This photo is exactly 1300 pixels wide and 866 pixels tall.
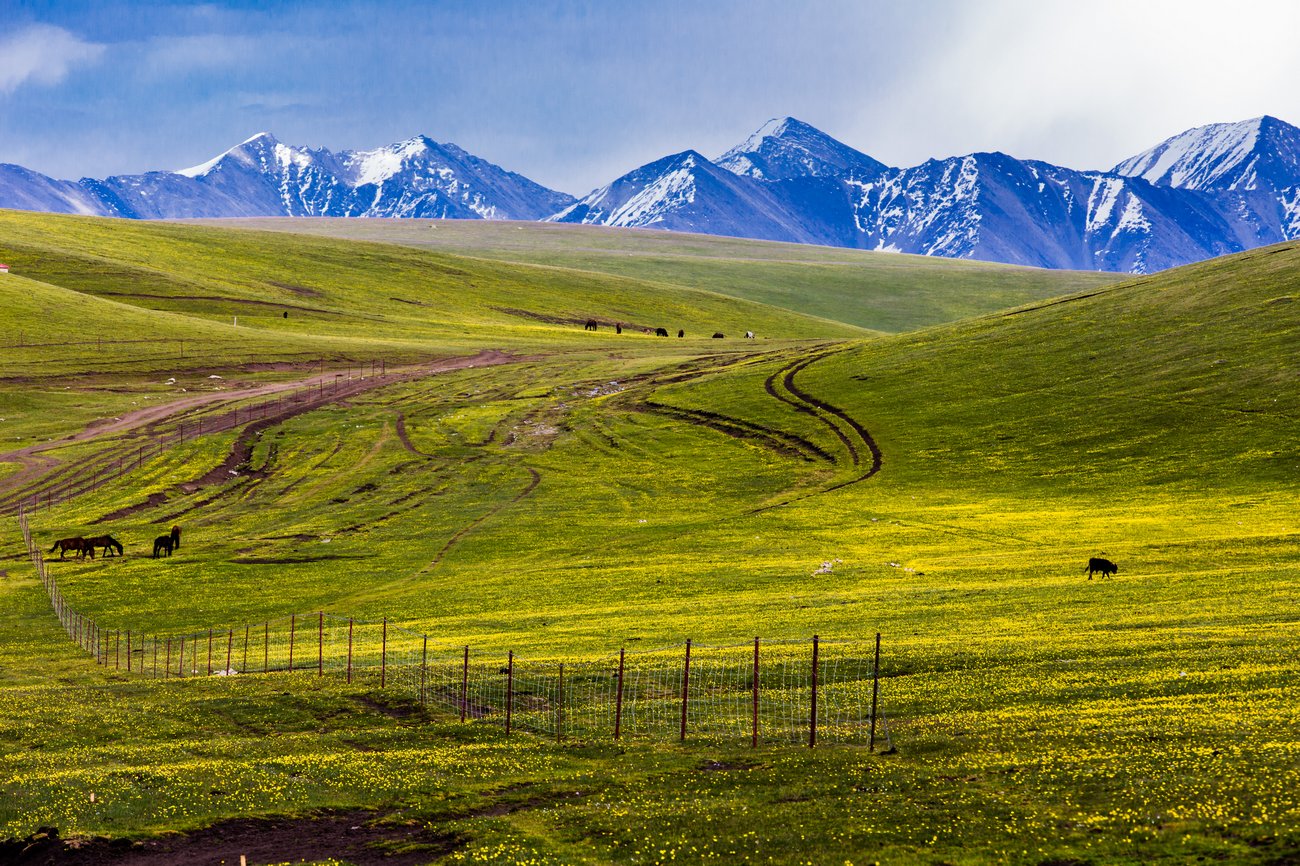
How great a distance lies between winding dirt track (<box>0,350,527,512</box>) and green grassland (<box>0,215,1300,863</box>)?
9.43 feet

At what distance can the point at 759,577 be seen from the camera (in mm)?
70125

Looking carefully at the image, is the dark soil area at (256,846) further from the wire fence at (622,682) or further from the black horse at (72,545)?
the black horse at (72,545)

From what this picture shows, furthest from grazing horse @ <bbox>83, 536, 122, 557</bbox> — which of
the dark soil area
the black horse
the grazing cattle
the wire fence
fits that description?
the grazing cattle

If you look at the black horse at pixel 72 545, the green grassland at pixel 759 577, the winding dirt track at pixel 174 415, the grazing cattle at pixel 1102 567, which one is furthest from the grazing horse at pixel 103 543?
the grazing cattle at pixel 1102 567

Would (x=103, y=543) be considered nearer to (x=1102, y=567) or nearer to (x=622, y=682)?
(x=622, y=682)

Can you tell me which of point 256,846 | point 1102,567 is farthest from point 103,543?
point 1102,567

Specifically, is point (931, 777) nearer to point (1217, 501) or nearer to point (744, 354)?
point (1217, 501)

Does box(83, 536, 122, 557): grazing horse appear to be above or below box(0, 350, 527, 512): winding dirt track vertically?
below

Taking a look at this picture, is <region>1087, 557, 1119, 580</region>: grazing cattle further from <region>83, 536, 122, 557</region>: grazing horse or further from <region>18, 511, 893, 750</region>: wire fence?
<region>83, 536, 122, 557</region>: grazing horse

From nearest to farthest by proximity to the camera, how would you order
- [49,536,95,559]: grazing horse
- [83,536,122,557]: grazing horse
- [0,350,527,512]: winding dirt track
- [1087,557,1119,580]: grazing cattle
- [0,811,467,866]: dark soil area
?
[0,811,467,866]: dark soil area < [1087,557,1119,580]: grazing cattle < [49,536,95,559]: grazing horse < [83,536,122,557]: grazing horse < [0,350,527,512]: winding dirt track

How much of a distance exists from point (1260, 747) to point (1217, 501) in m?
61.5

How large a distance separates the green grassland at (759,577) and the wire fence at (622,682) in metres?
1.41

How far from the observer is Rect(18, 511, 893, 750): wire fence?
34969 millimetres

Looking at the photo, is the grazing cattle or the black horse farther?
the black horse
